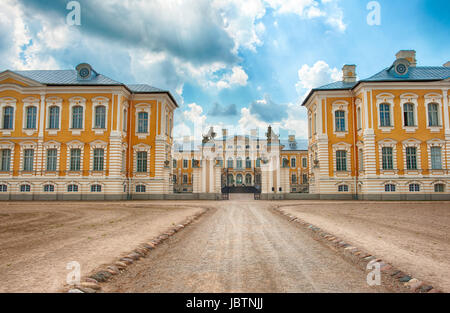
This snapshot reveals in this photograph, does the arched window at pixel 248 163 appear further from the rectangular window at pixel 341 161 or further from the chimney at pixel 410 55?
the chimney at pixel 410 55

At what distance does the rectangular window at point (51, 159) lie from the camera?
3145 centimetres

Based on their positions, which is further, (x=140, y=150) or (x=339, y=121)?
(x=140, y=150)

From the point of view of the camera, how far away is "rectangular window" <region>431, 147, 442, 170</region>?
30.3m

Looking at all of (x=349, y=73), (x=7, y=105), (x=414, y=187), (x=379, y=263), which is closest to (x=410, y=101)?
(x=349, y=73)

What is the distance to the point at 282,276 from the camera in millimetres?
5477

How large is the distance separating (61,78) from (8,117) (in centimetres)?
656

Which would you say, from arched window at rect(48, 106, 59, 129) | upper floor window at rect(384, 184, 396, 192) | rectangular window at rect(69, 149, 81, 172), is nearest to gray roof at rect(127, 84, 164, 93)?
arched window at rect(48, 106, 59, 129)

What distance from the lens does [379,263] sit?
20.4 ft

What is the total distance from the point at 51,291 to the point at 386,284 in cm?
524

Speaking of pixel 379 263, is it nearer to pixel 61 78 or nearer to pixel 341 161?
pixel 341 161

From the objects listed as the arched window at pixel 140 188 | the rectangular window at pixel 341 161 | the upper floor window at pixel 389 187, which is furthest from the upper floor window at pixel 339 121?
the arched window at pixel 140 188

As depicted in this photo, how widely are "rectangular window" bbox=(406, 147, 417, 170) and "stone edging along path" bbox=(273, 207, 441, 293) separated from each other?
80.3 feet

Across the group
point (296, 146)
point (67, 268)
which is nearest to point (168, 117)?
point (67, 268)

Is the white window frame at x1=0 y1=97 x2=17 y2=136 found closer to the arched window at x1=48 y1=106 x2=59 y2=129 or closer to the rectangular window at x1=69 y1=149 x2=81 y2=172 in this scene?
the arched window at x1=48 y1=106 x2=59 y2=129
